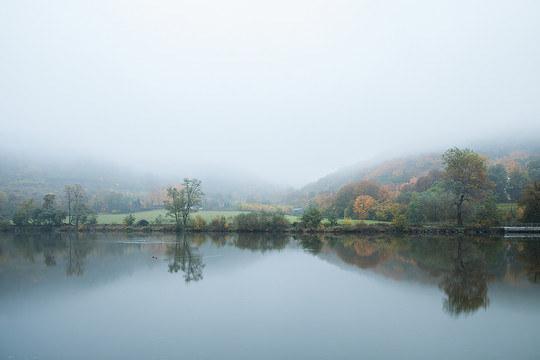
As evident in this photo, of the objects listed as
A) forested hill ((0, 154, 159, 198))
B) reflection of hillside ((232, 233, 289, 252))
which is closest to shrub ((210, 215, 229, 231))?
reflection of hillside ((232, 233, 289, 252))

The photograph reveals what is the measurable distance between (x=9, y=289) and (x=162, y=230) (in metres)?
32.0

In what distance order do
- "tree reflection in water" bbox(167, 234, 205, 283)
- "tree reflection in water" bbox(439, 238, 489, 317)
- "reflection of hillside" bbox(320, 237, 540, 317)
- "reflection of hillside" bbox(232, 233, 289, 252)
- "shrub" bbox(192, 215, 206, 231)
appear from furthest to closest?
"shrub" bbox(192, 215, 206, 231) < "reflection of hillside" bbox(232, 233, 289, 252) < "tree reflection in water" bbox(167, 234, 205, 283) < "reflection of hillside" bbox(320, 237, 540, 317) < "tree reflection in water" bbox(439, 238, 489, 317)

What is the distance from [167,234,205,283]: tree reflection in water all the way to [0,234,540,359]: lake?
0.42ft

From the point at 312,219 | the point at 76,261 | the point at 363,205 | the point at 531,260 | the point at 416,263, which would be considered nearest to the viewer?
the point at 416,263

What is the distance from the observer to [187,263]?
65.2 feet

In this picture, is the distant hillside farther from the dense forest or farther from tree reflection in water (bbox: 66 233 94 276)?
tree reflection in water (bbox: 66 233 94 276)

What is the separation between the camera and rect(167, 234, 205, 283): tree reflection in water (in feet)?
54.0

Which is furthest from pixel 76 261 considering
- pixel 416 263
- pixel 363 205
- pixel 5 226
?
pixel 363 205

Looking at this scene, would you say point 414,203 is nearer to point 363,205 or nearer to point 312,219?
point 363,205

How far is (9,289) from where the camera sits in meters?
14.2

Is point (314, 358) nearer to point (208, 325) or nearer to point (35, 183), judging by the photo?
point (208, 325)

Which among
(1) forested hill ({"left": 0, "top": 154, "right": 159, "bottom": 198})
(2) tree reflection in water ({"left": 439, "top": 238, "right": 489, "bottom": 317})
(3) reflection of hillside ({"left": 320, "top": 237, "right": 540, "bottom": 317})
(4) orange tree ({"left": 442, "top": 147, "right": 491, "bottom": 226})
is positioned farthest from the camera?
(1) forested hill ({"left": 0, "top": 154, "right": 159, "bottom": 198})

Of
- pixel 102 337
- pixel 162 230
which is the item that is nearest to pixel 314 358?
pixel 102 337

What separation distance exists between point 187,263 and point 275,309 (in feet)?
34.4
